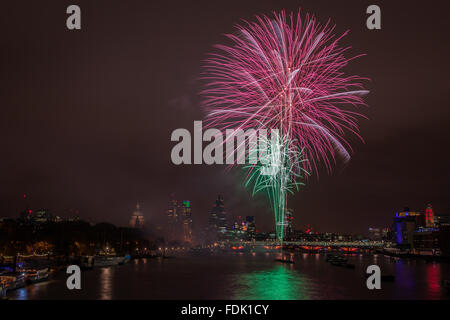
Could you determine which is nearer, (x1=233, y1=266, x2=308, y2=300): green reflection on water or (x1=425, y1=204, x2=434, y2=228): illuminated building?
(x1=233, y1=266, x2=308, y2=300): green reflection on water

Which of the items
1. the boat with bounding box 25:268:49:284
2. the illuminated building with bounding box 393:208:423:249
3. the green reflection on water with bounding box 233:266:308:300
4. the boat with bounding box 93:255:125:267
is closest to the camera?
the green reflection on water with bounding box 233:266:308:300

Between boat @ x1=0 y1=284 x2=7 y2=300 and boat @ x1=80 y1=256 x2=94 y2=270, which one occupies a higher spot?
boat @ x1=0 y1=284 x2=7 y2=300

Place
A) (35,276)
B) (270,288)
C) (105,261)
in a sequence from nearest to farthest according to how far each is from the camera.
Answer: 1. (35,276)
2. (270,288)
3. (105,261)

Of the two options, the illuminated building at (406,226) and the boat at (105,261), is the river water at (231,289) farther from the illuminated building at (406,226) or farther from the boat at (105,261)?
the illuminated building at (406,226)

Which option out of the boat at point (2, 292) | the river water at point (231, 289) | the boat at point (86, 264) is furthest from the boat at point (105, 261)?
the boat at point (2, 292)

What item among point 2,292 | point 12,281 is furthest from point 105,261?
point 2,292

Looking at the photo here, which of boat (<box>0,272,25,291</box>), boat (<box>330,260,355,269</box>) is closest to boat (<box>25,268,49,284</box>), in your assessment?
boat (<box>0,272,25,291</box>)

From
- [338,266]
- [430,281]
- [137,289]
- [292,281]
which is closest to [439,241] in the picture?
[338,266]

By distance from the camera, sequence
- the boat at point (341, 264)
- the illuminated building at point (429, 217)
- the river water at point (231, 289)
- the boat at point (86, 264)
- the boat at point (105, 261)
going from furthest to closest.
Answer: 1. the illuminated building at point (429, 217)
2. the boat at point (341, 264)
3. the boat at point (105, 261)
4. the boat at point (86, 264)
5. the river water at point (231, 289)

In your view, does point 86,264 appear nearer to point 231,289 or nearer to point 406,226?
point 231,289

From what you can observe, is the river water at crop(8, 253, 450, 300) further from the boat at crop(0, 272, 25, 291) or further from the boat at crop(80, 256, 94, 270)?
the boat at crop(80, 256, 94, 270)
